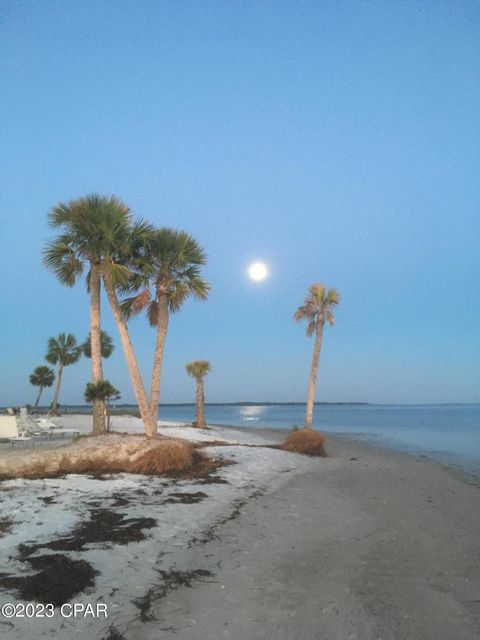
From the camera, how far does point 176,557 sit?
229 inches

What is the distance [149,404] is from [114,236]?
617 centimetres

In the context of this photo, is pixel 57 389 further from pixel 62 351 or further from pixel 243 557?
pixel 243 557

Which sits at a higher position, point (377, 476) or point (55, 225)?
point (55, 225)

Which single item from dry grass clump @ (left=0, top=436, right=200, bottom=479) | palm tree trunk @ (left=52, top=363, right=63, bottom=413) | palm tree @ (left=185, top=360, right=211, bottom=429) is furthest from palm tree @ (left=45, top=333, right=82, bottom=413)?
dry grass clump @ (left=0, top=436, right=200, bottom=479)

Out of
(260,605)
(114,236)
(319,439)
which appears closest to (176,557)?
(260,605)

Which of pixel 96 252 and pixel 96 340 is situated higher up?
pixel 96 252

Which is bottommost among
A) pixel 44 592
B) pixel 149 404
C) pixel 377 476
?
pixel 377 476

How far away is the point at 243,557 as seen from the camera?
600 centimetres

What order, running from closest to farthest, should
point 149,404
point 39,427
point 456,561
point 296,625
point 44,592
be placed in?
point 296,625 < point 44,592 < point 456,561 < point 149,404 < point 39,427

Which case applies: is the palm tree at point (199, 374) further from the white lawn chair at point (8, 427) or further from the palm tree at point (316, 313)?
the white lawn chair at point (8, 427)

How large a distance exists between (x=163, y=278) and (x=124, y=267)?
6.04 feet

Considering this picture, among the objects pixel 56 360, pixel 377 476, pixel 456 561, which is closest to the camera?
pixel 456 561

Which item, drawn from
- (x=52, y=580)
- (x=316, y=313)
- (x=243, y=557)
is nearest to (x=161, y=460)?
(x=243, y=557)

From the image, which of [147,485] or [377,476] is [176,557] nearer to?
[147,485]
